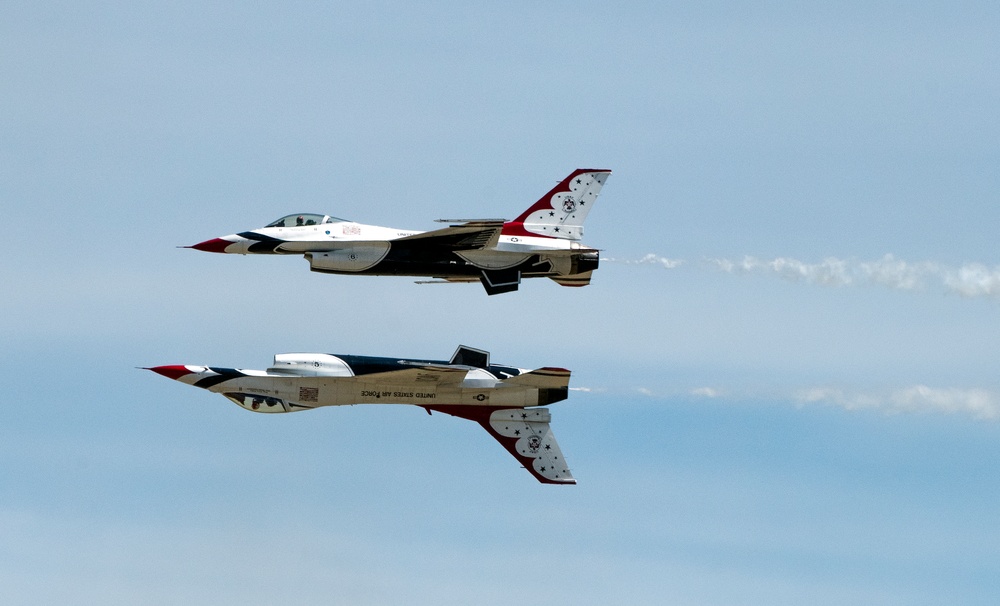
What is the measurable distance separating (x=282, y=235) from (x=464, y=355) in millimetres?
7887

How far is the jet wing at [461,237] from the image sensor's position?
4906cm

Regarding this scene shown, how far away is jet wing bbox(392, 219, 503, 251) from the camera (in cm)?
4906

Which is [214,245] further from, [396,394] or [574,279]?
[574,279]

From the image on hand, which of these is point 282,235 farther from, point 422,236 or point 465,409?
point 465,409

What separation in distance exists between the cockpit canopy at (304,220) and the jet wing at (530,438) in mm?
8560

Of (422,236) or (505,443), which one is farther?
(505,443)

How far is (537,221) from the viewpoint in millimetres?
51844

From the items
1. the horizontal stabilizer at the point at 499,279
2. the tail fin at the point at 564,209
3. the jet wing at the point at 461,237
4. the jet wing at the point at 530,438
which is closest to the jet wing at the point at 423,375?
the jet wing at the point at 530,438

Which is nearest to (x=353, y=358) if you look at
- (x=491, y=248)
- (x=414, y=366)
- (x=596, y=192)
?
(x=414, y=366)

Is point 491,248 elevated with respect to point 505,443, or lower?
elevated

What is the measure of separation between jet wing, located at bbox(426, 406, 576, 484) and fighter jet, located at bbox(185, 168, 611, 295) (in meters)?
5.08

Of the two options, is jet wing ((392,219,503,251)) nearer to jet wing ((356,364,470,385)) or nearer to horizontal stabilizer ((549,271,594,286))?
horizontal stabilizer ((549,271,594,286))

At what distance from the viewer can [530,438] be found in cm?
5344

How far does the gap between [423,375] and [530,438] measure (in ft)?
16.0
